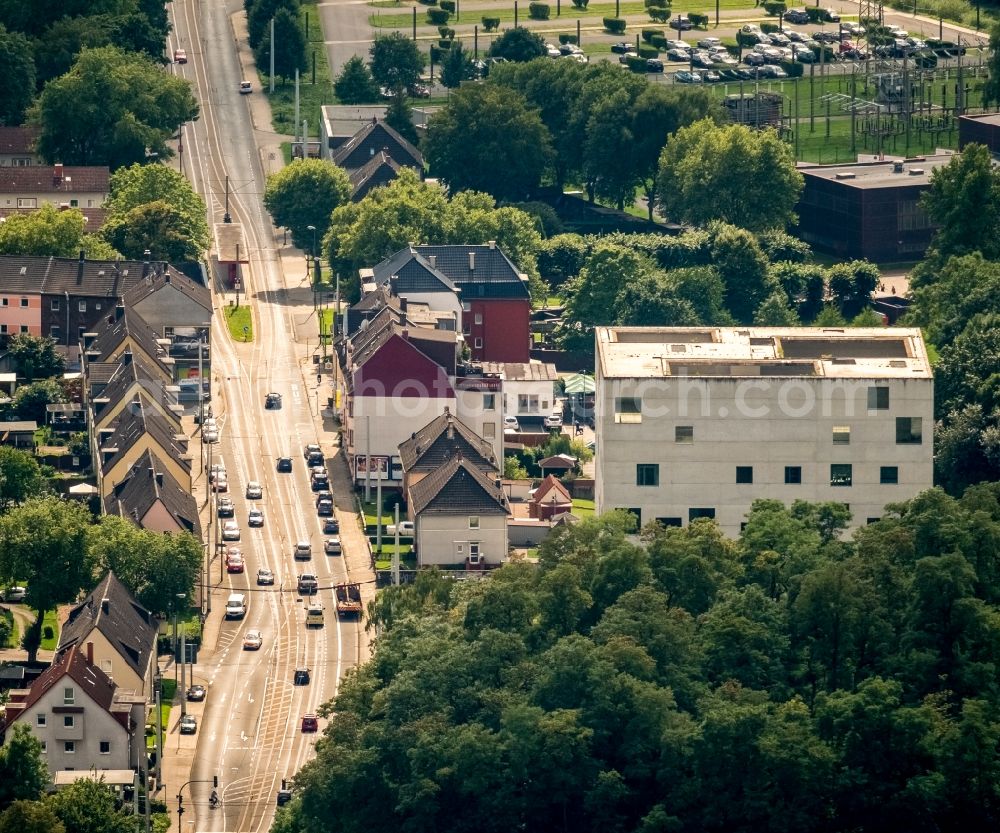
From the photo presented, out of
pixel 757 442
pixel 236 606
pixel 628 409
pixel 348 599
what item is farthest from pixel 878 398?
pixel 236 606

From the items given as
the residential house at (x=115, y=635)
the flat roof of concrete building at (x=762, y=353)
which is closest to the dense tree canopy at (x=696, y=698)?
the flat roof of concrete building at (x=762, y=353)

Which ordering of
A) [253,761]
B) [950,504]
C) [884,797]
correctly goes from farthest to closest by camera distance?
1. [253,761]
2. [950,504]
3. [884,797]

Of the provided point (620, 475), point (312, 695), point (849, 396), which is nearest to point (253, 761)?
point (312, 695)

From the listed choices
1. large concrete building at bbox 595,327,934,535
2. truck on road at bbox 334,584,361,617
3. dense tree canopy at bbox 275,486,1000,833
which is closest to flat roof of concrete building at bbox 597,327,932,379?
large concrete building at bbox 595,327,934,535

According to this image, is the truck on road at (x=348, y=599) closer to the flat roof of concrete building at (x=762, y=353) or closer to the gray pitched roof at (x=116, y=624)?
the gray pitched roof at (x=116, y=624)

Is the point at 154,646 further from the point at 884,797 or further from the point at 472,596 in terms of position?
the point at 884,797

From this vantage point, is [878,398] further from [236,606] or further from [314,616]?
[236,606]

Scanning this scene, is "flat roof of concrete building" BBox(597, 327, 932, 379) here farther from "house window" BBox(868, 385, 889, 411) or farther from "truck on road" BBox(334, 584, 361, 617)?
"truck on road" BBox(334, 584, 361, 617)
